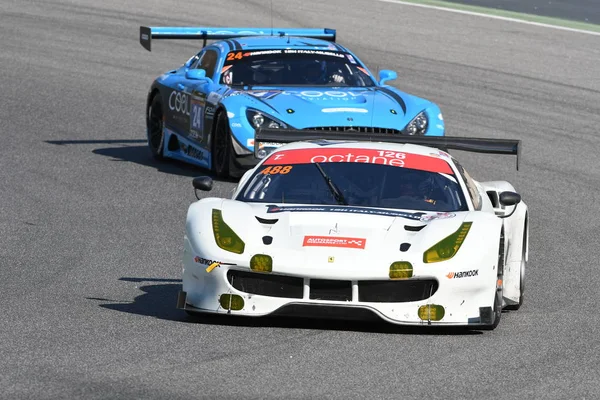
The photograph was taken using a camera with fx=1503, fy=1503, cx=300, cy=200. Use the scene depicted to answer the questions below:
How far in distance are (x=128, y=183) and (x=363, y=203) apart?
5.80 meters

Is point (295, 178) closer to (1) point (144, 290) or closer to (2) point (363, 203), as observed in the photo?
(2) point (363, 203)

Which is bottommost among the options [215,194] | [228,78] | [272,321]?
[215,194]

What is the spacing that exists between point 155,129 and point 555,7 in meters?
12.2

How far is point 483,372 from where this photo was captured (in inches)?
270

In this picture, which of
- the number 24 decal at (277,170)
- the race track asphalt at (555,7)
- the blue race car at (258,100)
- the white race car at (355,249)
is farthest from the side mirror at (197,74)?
the race track asphalt at (555,7)

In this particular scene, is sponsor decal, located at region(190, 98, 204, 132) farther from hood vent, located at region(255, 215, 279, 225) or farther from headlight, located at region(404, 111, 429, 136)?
hood vent, located at region(255, 215, 279, 225)

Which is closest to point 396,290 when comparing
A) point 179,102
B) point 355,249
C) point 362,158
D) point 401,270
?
point 401,270

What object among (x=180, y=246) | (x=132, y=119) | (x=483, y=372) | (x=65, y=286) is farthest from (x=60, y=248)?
(x=132, y=119)

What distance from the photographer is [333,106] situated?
1373 centimetres

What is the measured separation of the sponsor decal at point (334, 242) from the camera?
7848mm

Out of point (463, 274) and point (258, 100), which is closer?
point (463, 274)

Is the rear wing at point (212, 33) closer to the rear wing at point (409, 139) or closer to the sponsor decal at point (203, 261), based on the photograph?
the rear wing at point (409, 139)

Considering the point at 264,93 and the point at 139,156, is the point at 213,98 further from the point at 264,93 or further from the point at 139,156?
the point at 139,156

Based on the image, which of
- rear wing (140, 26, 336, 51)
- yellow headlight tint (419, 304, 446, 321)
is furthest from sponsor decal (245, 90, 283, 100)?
yellow headlight tint (419, 304, 446, 321)
